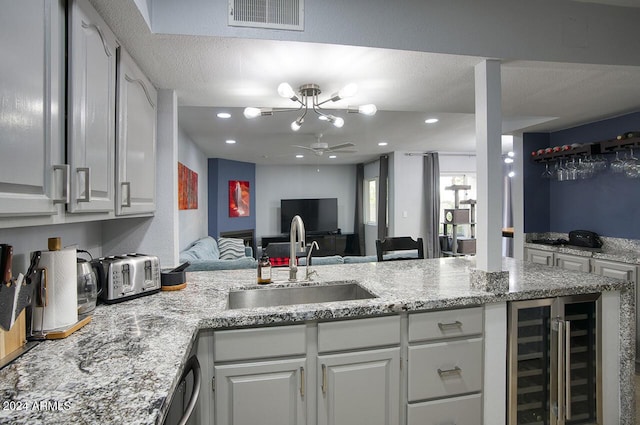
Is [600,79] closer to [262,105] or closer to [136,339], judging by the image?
[262,105]

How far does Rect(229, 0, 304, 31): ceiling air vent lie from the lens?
4.90ft

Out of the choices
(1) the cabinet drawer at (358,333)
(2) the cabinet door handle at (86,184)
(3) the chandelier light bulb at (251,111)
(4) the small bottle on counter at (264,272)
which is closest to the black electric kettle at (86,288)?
(2) the cabinet door handle at (86,184)

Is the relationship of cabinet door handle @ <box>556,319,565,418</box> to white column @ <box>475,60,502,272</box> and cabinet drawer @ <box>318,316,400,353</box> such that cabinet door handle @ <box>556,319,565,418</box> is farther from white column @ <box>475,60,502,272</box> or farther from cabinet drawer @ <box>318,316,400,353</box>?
cabinet drawer @ <box>318,316,400,353</box>

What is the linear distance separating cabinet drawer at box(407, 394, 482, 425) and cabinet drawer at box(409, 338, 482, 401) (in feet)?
0.12

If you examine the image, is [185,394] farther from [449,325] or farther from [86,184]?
[449,325]

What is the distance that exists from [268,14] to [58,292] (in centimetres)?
143

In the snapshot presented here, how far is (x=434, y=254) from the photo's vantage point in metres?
6.13

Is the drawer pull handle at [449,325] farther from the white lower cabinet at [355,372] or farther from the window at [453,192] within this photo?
the window at [453,192]

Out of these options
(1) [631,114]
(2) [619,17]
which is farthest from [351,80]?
(1) [631,114]

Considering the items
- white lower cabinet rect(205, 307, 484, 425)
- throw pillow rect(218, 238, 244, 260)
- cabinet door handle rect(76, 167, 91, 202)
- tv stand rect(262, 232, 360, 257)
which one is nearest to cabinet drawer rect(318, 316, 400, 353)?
white lower cabinet rect(205, 307, 484, 425)

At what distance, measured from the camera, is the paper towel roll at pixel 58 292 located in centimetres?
114

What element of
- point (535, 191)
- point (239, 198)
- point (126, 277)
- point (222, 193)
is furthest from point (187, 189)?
point (535, 191)

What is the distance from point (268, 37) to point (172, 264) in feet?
4.78

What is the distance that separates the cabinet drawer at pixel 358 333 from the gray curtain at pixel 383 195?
5.06 metres
